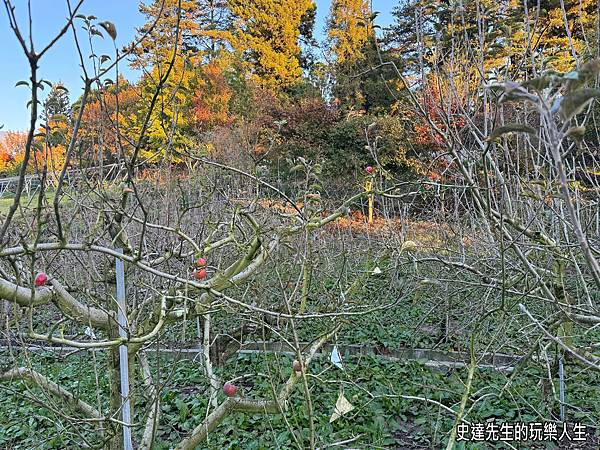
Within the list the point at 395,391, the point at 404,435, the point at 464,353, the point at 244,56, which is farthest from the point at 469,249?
the point at 244,56

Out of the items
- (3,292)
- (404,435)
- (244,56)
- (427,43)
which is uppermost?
(244,56)

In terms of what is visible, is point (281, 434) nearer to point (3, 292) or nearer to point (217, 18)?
point (3, 292)

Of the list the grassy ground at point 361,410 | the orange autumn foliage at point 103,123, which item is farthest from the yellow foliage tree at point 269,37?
the grassy ground at point 361,410

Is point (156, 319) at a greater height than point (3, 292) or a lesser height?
lesser

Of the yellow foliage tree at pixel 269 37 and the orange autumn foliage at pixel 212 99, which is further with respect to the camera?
the yellow foliage tree at pixel 269 37

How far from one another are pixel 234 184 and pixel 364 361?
4.78 m

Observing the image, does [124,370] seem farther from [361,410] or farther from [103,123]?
[361,410]

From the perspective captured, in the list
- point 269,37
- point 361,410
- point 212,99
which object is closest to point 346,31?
point 269,37

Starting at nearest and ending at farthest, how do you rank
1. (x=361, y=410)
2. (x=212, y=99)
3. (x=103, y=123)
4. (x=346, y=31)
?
1. (x=103, y=123)
2. (x=361, y=410)
3. (x=212, y=99)
4. (x=346, y=31)

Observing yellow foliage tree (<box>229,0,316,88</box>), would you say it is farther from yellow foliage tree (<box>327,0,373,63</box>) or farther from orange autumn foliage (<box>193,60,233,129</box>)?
orange autumn foliage (<box>193,60,233,129</box>)

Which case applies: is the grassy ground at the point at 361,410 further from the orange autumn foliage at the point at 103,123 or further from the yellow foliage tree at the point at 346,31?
the yellow foliage tree at the point at 346,31

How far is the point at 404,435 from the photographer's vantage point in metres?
2.99

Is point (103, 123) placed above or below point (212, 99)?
below

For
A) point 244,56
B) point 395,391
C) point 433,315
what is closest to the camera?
point 395,391
